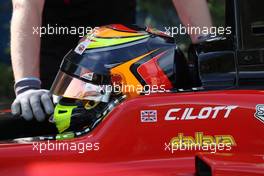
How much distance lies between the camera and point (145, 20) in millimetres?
5980

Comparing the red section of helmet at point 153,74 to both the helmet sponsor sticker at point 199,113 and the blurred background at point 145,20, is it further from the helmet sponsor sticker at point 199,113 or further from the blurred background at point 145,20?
the blurred background at point 145,20

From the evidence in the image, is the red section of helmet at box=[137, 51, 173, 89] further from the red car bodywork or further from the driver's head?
the red car bodywork

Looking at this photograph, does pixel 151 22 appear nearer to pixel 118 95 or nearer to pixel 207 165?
pixel 118 95

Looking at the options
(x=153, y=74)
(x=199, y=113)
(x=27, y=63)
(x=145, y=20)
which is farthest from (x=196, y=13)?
(x=145, y=20)

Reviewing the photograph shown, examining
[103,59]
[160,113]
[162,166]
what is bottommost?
[162,166]

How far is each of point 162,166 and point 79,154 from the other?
0.25 meters

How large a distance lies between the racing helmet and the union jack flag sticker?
163 mm

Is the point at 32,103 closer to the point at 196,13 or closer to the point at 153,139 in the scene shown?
the point at 153,139

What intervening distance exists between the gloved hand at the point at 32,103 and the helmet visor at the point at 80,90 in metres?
0.07

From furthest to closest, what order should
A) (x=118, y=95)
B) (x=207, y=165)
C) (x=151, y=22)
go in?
(x=151, y=22) → (x=118, y=95) → (x=207, y=165)

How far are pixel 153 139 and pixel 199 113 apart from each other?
0.51ft

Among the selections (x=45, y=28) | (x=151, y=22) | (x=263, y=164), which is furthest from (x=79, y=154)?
(x=151, y=22)

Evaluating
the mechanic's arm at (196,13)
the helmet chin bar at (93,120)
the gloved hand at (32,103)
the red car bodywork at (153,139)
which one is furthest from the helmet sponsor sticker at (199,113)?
the mechanic's arm at (196,13)

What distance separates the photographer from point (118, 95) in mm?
2012
